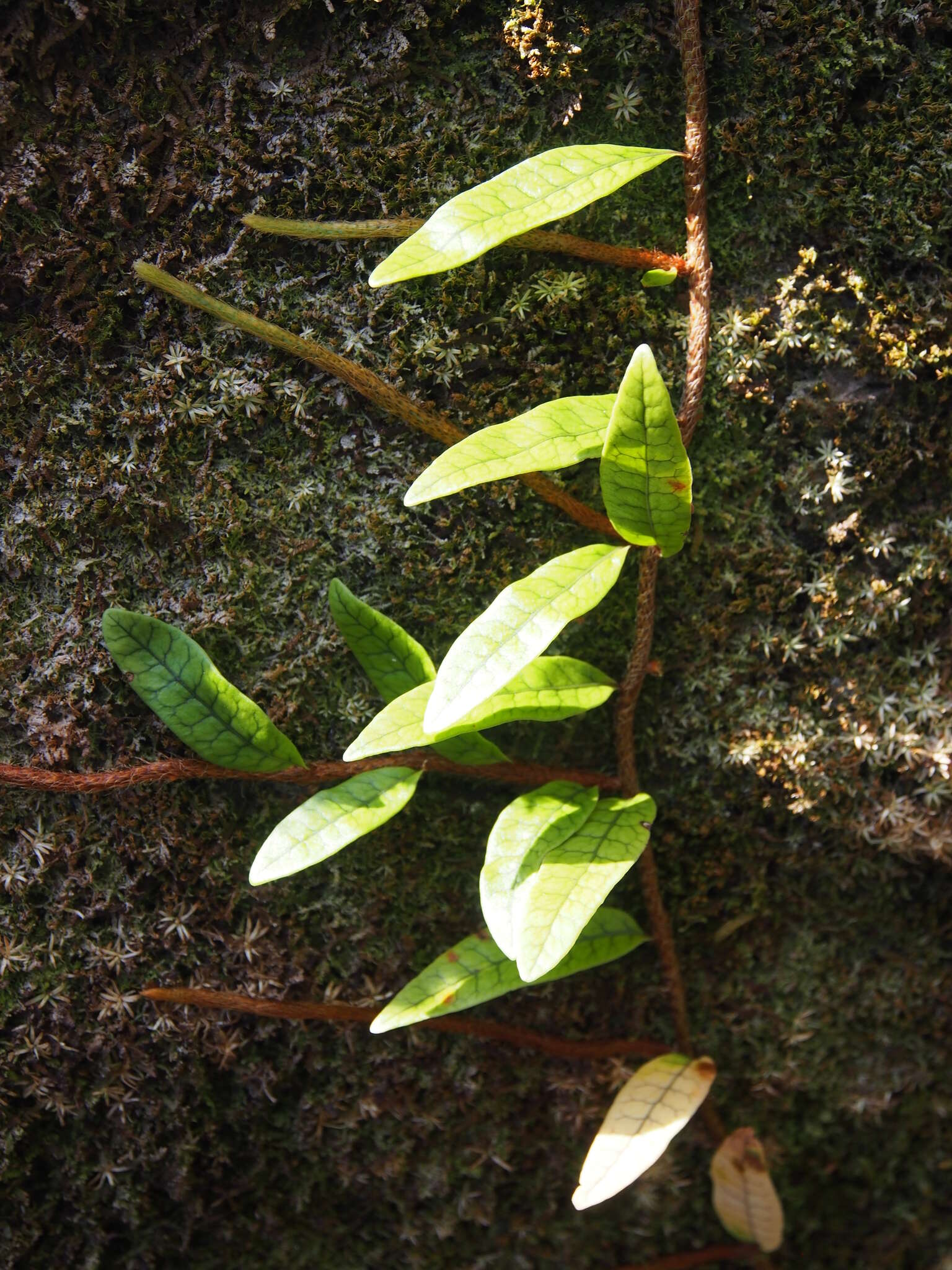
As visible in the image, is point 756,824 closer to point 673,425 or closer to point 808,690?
point 808,690

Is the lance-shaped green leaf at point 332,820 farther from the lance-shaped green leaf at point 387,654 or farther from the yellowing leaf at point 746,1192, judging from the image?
the yellowing leaf at point 746,1192

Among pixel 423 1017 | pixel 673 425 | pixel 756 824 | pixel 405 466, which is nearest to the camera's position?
pixel 673 425

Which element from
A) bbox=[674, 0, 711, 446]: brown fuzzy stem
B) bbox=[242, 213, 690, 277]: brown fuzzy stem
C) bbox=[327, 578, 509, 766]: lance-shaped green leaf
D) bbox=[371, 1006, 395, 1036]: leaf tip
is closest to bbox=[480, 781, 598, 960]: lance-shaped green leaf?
bbox=[327, 578, 509, 766]: lance-shaped green leaf

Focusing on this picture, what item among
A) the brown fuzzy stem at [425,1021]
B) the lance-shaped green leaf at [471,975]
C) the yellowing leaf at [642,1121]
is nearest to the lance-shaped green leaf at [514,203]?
the lance-shaped green leaf at [471,975]

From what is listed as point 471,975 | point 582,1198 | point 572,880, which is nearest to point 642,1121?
point 582,1198

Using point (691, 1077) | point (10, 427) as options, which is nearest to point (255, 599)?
point (10, 427)

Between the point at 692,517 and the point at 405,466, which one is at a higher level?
the point at 405,466

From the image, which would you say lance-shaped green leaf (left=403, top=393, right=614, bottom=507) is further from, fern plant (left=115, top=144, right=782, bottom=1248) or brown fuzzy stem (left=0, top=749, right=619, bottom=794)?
brown fuzzy stem (left=0, top=749, right=619, bottom=794)

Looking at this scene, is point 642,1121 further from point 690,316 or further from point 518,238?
point 518,238
